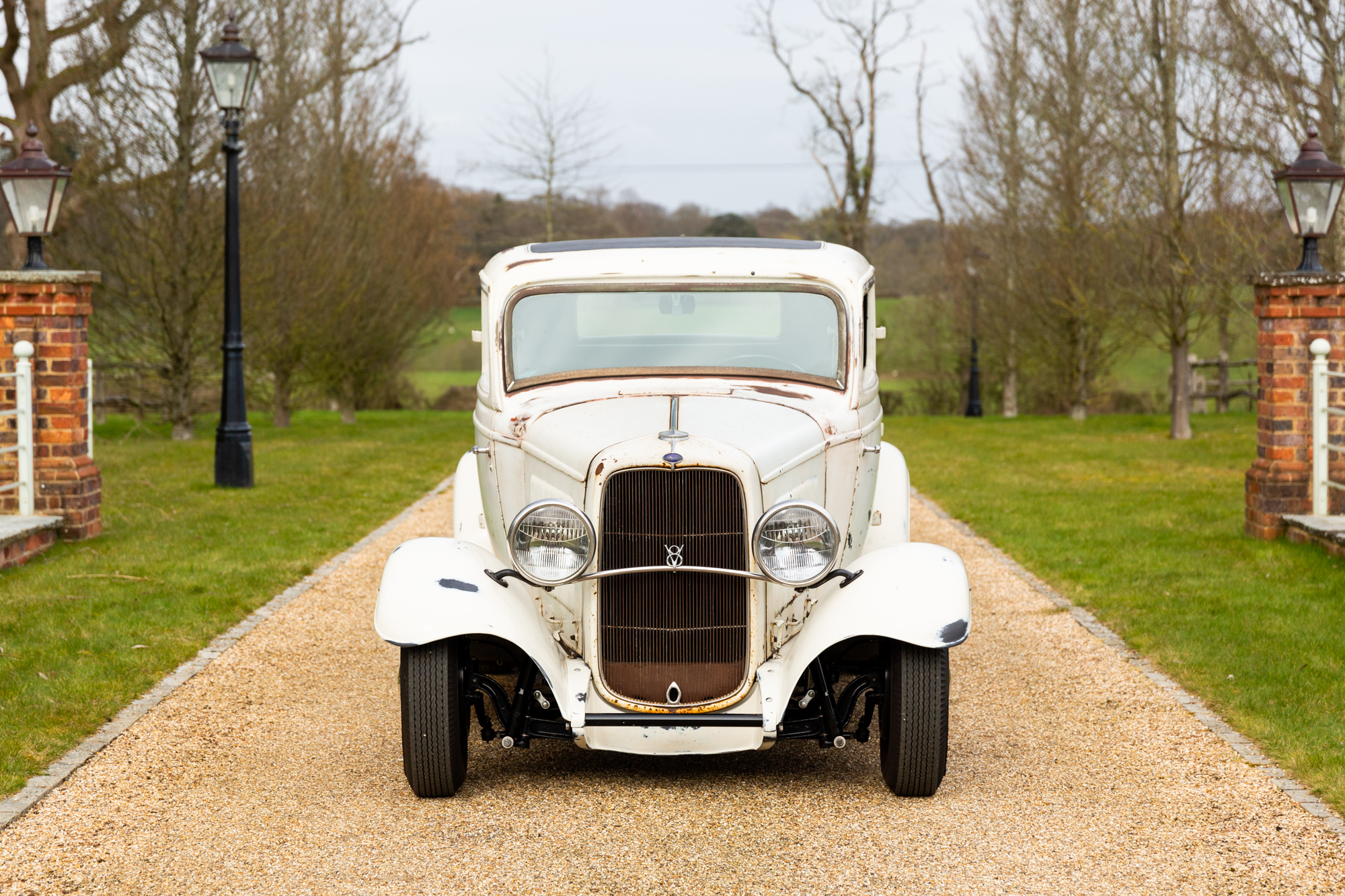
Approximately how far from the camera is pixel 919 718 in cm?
470

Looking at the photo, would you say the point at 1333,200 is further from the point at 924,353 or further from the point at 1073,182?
the point at 924,353

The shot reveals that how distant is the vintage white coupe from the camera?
15.3 feet

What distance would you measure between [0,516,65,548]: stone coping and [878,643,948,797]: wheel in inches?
253

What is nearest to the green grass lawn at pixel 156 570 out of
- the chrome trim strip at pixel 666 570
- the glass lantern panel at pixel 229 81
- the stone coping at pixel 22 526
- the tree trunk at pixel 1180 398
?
the stone coping at pixel 22 526

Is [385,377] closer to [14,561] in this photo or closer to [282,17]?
[282,17]

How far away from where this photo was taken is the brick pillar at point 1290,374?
976cm

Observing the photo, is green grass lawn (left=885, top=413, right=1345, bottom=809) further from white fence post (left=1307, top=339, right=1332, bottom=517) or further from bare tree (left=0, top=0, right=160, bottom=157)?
bare tree (left=0, top=0, right=160, bottom=157)

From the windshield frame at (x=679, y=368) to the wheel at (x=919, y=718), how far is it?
1.23 meters

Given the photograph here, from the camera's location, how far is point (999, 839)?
436cm

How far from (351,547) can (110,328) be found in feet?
38.8

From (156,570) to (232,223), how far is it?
6110 mm

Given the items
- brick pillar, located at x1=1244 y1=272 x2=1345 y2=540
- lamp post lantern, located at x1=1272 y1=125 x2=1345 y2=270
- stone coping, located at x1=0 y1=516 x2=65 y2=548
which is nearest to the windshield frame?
stone coping, located at x1=0 y1=516 x2=65 y2=548

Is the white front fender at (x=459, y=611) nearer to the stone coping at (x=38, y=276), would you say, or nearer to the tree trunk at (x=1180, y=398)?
the stone coping at (x=38, y=276)

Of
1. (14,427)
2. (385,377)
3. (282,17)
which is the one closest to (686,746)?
(14,427)
